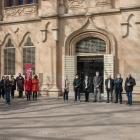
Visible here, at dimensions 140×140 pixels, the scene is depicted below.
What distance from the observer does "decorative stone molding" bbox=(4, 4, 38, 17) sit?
1664 cm

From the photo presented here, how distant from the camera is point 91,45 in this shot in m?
15.4

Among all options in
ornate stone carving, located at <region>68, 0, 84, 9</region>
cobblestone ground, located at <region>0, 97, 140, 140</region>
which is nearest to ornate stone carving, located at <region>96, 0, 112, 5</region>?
ornate stone carving, located at <region>68, 0, 84, 9</region>

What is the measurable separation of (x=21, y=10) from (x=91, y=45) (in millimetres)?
6192

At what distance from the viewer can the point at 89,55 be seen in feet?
50.1

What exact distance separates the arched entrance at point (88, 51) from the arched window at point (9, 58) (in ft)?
15.2

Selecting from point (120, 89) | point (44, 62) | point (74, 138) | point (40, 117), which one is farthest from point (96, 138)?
point (44, 62)

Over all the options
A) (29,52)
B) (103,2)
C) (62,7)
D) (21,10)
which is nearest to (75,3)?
(62,7)

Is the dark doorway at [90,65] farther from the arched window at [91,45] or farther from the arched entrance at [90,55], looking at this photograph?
the arched window at [91,45]

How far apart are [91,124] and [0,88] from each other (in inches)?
381

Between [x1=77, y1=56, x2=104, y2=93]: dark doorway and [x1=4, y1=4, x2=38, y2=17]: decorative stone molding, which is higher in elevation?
[x1=4, y1=4, x2=38, y2=17]: decorative stone molding

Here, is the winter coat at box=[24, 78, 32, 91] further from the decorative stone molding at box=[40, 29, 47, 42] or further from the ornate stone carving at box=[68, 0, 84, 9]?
the ornate stone carving at box=[68, 0, 84, 9]

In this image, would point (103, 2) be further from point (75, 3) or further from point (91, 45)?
point (91, 45)

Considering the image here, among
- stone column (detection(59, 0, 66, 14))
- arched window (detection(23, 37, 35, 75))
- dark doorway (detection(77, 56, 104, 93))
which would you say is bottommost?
dark doorway (detection(77, 56, 104, 93))

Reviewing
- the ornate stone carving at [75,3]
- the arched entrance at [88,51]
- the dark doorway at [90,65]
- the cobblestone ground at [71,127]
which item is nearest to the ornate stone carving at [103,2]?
the ornate stone carving at [75,3]
